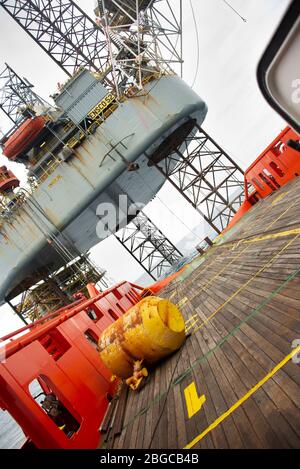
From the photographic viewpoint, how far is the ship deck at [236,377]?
9.81 ft

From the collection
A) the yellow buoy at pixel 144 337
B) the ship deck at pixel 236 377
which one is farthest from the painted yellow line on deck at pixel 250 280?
the yellow buoy at pixel 144 337

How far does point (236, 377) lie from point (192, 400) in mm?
853

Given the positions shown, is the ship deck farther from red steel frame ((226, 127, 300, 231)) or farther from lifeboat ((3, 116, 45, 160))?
lifeboat ((3, 116, 45, 160))

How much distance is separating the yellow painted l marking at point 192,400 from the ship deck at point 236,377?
Answer: 0.02 meters

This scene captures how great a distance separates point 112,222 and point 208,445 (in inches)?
922

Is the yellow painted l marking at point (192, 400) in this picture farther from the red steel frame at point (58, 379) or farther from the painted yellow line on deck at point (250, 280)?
the red steel frame at point (58, 379)

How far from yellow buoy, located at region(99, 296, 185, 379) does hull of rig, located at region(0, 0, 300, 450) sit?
0.10 feet

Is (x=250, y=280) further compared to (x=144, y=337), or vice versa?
(x=250, y=280)

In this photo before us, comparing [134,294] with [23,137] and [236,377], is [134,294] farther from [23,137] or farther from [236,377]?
[236,377]

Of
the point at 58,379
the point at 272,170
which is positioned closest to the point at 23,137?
the point at 272,170

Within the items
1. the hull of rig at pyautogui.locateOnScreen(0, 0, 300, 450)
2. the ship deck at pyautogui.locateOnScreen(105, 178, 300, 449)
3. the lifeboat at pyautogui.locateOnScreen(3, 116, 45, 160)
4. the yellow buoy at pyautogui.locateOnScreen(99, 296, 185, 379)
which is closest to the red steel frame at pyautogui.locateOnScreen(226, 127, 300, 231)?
the hull of rig at pyautogui.locateOnScreen(0, 0, 300, 450)

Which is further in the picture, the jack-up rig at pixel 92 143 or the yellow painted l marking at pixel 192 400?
the jack-up rig at pixel 92 143

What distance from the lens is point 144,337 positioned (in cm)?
607

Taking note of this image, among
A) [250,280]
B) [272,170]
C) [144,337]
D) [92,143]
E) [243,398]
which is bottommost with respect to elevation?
[243,398]
